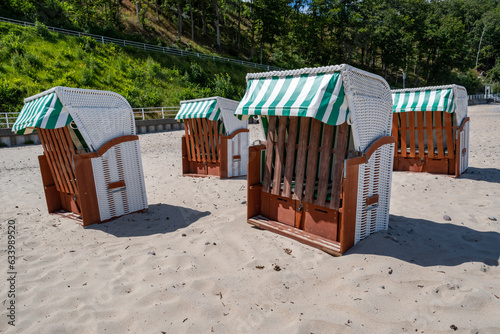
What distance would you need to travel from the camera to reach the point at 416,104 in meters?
7.34

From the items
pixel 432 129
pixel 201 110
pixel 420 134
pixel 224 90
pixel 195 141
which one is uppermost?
pixel 224 90

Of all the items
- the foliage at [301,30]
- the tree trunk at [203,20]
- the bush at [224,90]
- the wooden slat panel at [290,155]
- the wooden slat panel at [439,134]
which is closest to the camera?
the wooden slat panel at [290,155]

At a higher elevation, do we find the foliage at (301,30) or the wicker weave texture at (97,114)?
the foliage at (301,30)

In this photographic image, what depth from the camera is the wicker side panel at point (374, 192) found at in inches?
141

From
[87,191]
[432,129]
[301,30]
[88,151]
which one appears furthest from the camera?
[301,30]

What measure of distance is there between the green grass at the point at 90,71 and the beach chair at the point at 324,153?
61.3 feet

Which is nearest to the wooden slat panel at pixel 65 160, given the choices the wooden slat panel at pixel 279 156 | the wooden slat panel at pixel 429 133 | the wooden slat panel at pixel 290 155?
the wooden slat panel at pixel 279 156

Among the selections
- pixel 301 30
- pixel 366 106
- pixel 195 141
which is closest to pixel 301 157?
pixel 366 106

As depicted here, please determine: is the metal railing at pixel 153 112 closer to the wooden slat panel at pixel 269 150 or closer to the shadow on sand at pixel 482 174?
the wooden slat panel at pixel 269 150

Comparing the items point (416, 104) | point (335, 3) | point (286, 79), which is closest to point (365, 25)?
point (335, 3)

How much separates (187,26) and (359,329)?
4692cm

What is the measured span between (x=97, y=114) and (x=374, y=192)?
4.21 m

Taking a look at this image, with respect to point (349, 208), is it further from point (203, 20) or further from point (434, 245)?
point (203, 20)

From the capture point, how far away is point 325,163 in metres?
3.66
